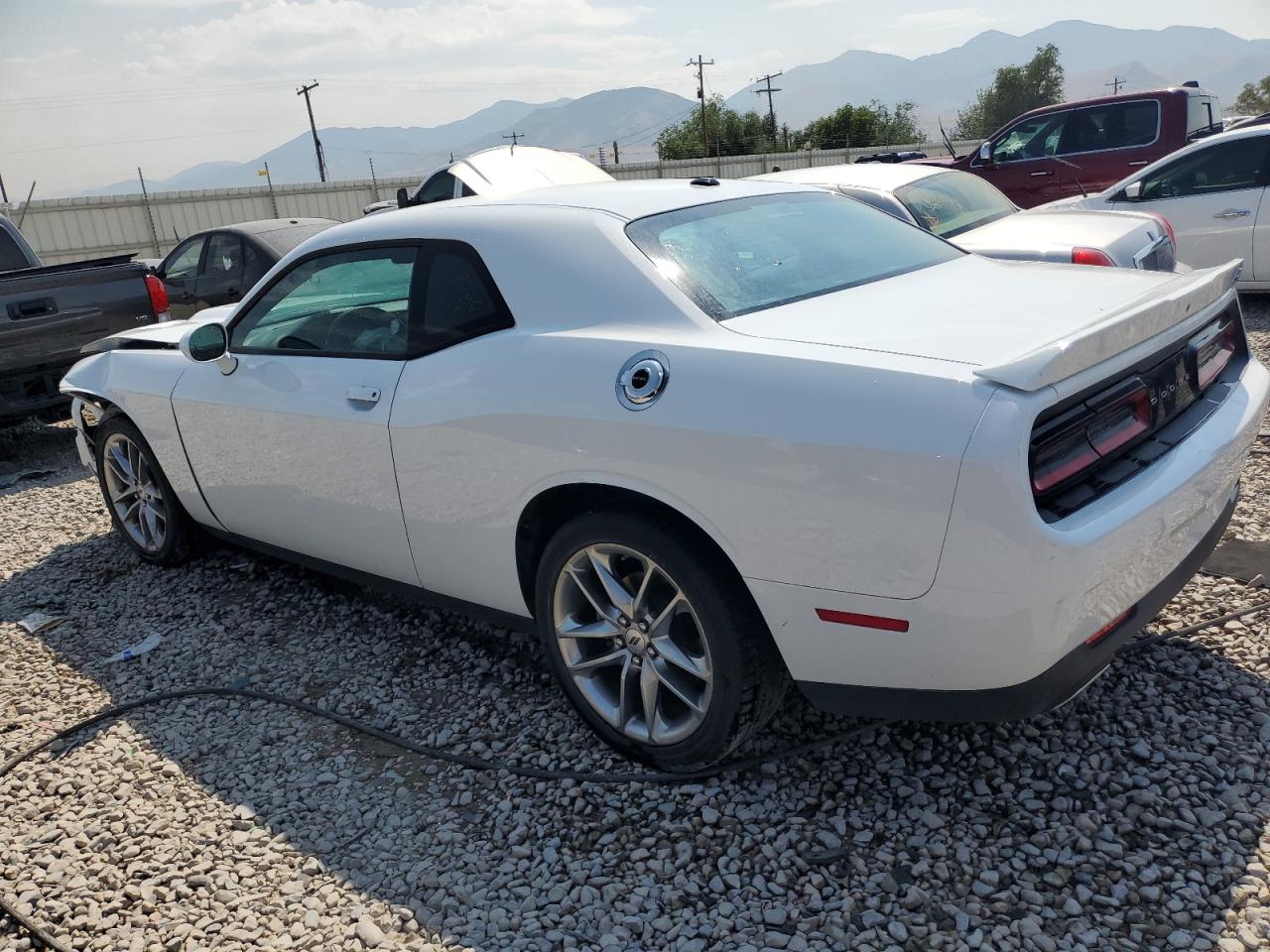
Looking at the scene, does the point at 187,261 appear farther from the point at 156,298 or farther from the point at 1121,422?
the point at 1121,422

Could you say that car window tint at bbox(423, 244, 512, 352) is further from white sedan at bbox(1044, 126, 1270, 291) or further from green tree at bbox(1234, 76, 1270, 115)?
green tree at bbox(1234, 76, 1270, 115)

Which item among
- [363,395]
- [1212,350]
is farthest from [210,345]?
[1212,350]

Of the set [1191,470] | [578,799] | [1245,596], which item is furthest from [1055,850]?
[1245,596]

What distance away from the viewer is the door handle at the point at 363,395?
3.28 metres

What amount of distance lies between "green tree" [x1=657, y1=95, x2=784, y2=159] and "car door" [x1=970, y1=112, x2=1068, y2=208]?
1721 inches

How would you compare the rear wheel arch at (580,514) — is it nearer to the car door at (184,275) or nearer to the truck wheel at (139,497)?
the truck wheel at (139,497)

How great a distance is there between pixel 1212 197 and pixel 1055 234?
10.6 feet

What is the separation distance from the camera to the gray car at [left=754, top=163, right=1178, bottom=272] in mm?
5688

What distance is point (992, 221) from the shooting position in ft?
22.3

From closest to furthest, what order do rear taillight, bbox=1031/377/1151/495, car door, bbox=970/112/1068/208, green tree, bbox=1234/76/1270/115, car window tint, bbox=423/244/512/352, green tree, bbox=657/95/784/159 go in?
rear taillight, bbox=1031/377/1151/495 < car window tint, bbox=423/244/512/352 < car door, bbox=970/112/1068/208 < green tree, bbox=657/95/784/159 < green tree, bbox=1234/76/1270/115

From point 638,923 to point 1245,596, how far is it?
8.33 ft

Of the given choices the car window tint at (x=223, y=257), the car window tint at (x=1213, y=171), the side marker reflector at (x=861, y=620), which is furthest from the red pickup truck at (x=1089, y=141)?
the side marker reflector at (x=861, y=620)

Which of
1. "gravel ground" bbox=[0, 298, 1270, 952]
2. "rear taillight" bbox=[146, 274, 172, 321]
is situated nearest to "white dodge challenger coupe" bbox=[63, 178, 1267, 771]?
"gravel ground" bbox=[0, 298, 1270, 952]

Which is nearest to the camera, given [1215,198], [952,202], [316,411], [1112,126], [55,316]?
[316,411]
